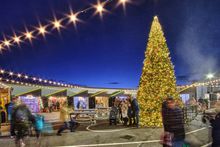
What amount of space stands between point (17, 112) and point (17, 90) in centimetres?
1823

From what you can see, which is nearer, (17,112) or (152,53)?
(17,112)

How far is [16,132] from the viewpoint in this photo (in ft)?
32.3

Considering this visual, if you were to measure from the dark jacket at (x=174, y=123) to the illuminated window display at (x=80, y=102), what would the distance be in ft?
87.8

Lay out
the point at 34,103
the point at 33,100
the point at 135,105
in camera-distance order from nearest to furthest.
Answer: the point at 135,105 → the point at 33,100 → the point at 34,103

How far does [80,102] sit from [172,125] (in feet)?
91.1

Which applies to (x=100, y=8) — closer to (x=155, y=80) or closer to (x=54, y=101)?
(x=155, y=80)

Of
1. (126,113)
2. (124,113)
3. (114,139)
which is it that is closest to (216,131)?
(114,139)

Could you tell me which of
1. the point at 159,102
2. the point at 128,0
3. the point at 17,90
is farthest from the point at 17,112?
the point at 17,90

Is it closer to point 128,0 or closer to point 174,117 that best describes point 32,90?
point 128,0

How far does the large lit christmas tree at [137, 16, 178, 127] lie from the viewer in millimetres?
Result: 17078

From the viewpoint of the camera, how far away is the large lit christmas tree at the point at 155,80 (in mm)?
17078

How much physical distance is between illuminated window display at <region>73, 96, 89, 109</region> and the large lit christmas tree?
17.5 metres

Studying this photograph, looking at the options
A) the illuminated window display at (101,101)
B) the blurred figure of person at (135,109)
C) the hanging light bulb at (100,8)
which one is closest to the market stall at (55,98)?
→ the illuminated window display at (101,101)

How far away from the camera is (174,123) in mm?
7812
